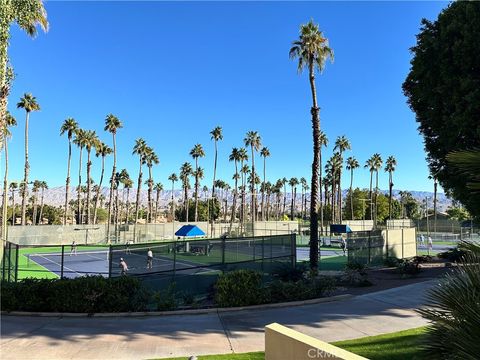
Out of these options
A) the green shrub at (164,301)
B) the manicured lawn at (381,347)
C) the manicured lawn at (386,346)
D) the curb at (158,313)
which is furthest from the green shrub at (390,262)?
the green shrub at (164,301)

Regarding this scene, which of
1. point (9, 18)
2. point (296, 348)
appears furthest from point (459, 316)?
point (9, 18)

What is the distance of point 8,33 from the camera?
1161 centimetres

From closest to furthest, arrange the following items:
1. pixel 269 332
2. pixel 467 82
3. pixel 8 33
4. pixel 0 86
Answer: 1. pixel 269 332
2. pixel 8 33
3. pixel 0 86
4. pixel 467 82

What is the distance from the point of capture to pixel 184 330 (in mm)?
10469

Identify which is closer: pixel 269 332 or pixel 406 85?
pixel 269 332

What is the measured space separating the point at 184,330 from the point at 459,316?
7579 millimetres

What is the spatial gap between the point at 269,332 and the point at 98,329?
5816 millimetres

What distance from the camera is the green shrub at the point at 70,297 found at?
→ 1226 cm

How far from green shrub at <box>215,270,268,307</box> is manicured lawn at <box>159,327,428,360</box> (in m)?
4.51

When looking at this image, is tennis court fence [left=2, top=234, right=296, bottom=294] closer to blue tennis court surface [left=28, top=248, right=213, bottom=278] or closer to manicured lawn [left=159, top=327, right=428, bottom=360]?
blue tennis court surface [left=28, top=248, right=213, bottom=278]

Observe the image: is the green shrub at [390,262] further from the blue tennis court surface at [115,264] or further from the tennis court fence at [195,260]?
the blue tennis court surface at [115,264]

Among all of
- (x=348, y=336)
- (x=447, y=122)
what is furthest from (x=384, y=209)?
(x=348, y=336)

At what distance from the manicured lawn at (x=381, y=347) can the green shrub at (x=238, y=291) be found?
4511 mm

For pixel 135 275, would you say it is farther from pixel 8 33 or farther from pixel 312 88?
pixel 312 88
